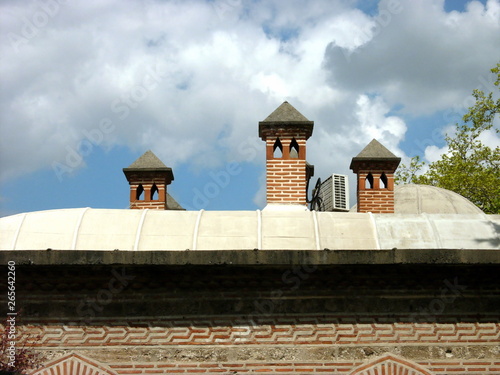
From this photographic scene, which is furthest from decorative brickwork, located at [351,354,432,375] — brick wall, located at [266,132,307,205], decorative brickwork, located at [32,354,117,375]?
brick wall, located at [266,132,307,205]

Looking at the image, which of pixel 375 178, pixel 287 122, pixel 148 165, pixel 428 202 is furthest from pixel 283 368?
pixel 428 202

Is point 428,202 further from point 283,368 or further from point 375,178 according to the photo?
point 283,368

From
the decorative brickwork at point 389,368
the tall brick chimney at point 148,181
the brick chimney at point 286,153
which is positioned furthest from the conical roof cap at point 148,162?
the decorative brickwork at point 389,368

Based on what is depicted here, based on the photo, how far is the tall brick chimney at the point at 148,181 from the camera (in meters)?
13.0

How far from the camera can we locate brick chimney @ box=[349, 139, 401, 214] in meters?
12.2

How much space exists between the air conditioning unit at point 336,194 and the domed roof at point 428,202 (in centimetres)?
216

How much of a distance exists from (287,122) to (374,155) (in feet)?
7.52

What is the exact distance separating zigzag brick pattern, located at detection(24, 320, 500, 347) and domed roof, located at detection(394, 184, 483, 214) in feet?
27.0

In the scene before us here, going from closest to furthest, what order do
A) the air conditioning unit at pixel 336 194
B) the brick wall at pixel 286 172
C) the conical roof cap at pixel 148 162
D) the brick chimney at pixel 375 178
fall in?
1. the brick wall at pixel 286 172
2. the brick chimney at pixel 375 178
3. the conical roof cap at pixel 148 162
4. the air conditioning unit at pixel 336 194

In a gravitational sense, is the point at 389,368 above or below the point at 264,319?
below

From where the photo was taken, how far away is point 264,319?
7352 mm

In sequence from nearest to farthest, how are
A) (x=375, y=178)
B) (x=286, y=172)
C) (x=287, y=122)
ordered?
(x=286, y=172) < (x=287, y=122) < (x=375, y=178)

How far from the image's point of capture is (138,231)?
8148 millimetres

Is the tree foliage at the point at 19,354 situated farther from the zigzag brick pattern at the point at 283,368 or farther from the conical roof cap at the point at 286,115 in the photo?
the conical roof cap at the point at 286,115
